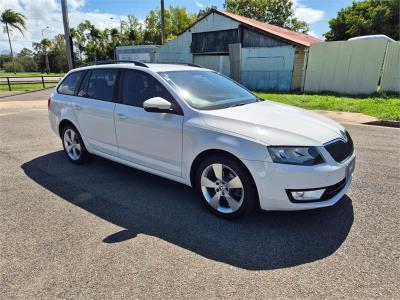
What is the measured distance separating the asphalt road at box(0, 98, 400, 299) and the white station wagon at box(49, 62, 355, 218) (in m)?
0.36

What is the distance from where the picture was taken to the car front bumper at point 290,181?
2.96m

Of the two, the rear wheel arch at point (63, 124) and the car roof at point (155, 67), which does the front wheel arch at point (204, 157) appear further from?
the rear wheel arch at point (63, 124)

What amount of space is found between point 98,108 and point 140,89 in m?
0.87

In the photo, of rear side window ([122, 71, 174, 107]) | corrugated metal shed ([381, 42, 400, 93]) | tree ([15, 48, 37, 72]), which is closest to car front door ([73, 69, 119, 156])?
rear side window ([122, 71, 174, 107])

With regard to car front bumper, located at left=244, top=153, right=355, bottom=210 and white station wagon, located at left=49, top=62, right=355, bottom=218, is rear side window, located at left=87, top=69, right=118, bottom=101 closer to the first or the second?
white station wagon, located at left=49, top=62, right=355, bottom=218

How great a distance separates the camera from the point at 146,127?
12.9 ft

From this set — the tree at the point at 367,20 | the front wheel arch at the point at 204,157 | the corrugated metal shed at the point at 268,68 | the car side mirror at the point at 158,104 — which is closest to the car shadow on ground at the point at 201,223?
the front wheel arch at the point at 204,157

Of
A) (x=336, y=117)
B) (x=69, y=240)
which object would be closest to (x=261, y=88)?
(x=336, y=117)

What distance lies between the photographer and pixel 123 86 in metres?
4.38

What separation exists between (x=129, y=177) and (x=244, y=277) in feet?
9.14

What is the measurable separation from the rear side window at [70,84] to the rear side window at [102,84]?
0.49m

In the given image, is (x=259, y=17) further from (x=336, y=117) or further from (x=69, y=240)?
(x=69, y=240)

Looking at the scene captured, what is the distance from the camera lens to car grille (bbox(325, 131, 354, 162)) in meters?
3.12

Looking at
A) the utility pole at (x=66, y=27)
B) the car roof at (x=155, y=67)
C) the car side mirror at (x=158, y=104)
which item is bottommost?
the car side mirror at (x=158, y=104)
